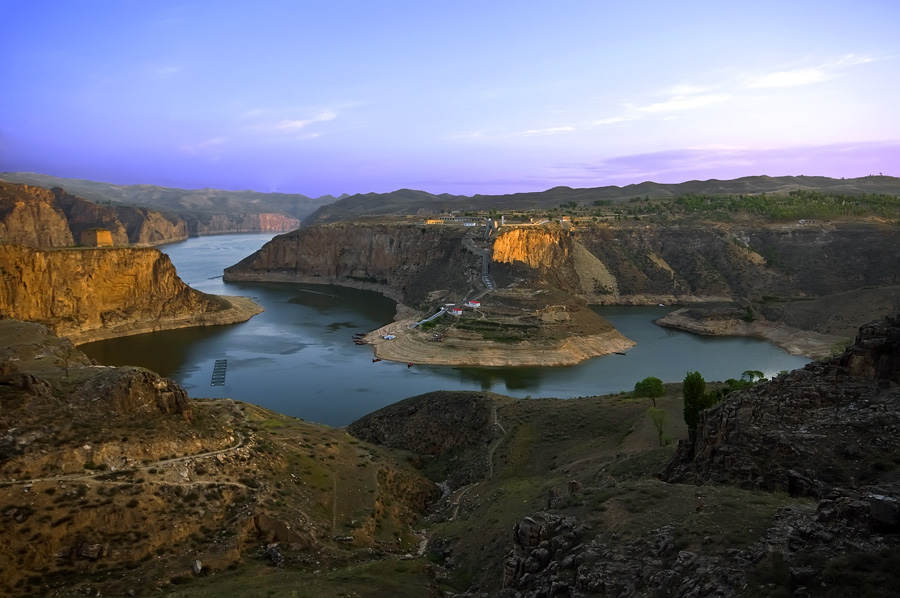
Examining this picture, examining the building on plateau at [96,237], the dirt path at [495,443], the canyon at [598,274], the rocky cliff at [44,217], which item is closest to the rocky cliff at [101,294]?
the building on plateau at [96,237]

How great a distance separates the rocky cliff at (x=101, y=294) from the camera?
62625mm

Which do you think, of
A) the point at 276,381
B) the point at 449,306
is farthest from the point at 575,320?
the point at 276,381

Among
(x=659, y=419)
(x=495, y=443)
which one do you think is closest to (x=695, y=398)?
(x=659, y=419)

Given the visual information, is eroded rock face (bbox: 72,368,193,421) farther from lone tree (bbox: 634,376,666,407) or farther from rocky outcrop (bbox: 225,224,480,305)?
rocky outcrop (bbox: 225,224,480,305)

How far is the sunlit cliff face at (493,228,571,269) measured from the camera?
→ 8921 centimetres

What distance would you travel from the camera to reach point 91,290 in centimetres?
7081

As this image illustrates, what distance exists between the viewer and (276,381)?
171ft

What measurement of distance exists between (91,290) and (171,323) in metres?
8.99

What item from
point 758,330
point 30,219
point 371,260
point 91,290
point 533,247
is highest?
point 30,219

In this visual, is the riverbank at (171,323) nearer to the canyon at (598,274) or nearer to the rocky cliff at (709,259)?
the canyon at (598,274)

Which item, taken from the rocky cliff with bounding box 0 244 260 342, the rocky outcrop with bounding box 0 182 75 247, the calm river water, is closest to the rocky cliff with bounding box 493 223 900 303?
the calm river water

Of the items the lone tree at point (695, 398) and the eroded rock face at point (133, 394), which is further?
the lone tree at point (695, 398)

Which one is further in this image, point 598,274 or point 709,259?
point 709,259

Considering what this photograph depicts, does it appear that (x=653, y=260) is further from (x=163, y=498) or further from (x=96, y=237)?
(x=163, y=498)
